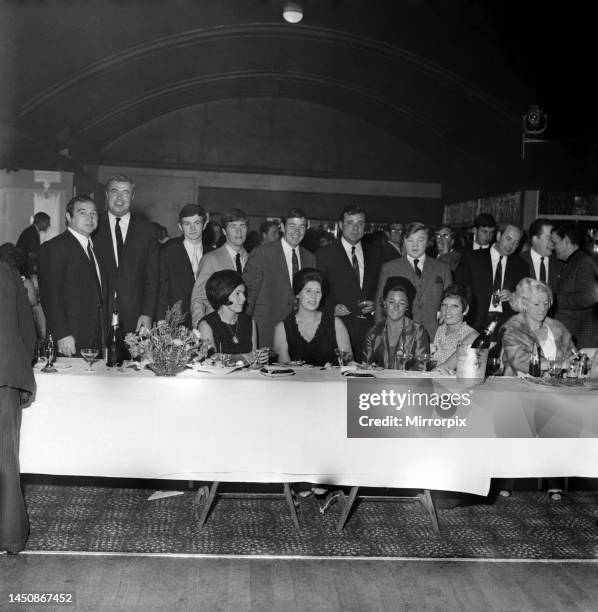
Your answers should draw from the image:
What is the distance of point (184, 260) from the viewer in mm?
4766

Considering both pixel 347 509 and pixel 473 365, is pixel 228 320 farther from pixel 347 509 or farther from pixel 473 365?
pixel 473 365

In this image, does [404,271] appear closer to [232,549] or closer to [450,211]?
[232,549]

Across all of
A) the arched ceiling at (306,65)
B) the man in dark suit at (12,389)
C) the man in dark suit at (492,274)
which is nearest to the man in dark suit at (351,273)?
the man in dark suit at (492,274)

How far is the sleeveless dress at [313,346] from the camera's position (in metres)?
4.09

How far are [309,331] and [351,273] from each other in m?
0.78

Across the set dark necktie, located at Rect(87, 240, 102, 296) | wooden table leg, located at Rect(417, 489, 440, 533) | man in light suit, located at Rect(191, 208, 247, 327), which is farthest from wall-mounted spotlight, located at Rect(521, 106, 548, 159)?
wooden table leg, located at Rect(417, 489, 440, 533)

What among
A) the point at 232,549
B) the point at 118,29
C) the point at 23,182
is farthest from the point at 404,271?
the point at 23,182

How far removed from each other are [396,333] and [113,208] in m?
1.79

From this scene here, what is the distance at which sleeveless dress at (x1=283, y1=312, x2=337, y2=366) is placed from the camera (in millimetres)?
4086

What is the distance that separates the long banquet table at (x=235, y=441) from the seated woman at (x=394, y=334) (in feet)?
2.78

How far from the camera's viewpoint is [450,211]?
36.7 feet

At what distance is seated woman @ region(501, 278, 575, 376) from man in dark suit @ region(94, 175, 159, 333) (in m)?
2.02

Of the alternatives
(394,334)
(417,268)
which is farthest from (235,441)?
(417,268)

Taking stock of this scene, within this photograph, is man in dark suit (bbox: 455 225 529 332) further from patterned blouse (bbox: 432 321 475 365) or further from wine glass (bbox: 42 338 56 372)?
wine glass (bbox: 42 338 56 372)
